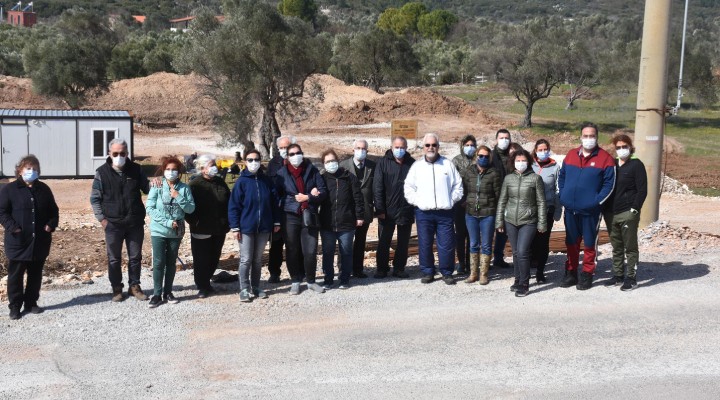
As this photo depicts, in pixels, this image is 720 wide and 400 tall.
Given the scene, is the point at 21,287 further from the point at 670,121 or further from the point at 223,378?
the point at 670,121

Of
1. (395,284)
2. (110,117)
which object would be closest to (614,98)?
(110,117)

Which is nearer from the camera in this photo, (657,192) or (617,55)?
(657,192)

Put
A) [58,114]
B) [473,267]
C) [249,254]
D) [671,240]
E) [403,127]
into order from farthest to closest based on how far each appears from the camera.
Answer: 1. [58,114]
2. [403,127]
3. [671,240]
4. [473,267]
5. [249,254]

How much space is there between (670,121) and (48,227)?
136 ft

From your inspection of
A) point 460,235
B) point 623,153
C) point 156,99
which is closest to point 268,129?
point 460,235

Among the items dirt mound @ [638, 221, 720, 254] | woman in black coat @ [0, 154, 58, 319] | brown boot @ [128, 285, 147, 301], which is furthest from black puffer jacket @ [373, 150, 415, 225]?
dirt mound @ [638, 221, 720, 254]

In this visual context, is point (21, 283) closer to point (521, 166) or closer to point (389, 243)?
point (389, 243)

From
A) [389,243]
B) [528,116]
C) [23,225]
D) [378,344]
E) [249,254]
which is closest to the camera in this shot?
[378,344]

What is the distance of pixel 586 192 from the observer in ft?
30.9

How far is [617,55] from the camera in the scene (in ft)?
161

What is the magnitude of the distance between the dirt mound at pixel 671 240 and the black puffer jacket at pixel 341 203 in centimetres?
478

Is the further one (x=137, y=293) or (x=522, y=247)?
(x=522, y=247)

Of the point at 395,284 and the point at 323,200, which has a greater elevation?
the point at 323,200

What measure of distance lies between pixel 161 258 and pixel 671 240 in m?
7.58
